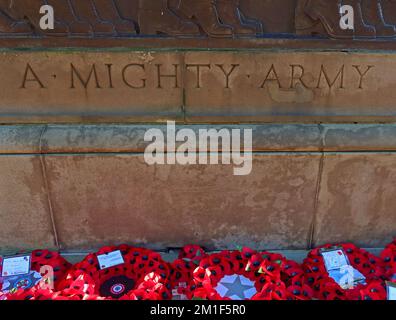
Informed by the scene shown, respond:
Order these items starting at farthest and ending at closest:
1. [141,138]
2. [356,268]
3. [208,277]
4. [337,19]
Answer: [356,268] → [141,138] → [208,277] → [337,19]

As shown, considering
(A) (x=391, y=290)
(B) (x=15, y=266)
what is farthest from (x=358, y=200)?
(B) (x=15, y=266)

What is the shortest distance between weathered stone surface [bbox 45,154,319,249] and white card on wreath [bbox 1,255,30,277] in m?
0.33

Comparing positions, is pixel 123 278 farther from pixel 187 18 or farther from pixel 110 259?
pixel 187 18

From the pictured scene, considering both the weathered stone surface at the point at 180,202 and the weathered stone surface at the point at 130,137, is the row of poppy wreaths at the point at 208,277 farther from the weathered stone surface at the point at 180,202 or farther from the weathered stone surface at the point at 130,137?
the weathered stone surface at the point at 130,137

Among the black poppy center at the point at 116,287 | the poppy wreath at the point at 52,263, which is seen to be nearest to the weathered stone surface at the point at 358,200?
the black poppy center at the point at 116,287

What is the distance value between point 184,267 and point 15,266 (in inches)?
Answer: 55.6

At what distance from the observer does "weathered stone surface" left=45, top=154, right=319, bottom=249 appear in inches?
118

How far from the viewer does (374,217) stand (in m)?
3.21

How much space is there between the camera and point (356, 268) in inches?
119

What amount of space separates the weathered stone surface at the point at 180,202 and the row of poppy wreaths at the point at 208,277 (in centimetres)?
17

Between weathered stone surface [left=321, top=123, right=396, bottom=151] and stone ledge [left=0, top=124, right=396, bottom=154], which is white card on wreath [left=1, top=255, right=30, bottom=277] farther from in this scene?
weathered stone surface [left=321, top=123, right=396, bottom=151]

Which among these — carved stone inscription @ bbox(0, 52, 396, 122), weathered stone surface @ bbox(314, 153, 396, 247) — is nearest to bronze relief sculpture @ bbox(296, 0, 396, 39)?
carved stone inscription @ bbox(0, 52, 396, 122)

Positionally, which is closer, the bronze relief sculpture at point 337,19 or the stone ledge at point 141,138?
the bronze relief sculpture at point 337,19

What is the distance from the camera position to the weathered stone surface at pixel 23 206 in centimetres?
295
